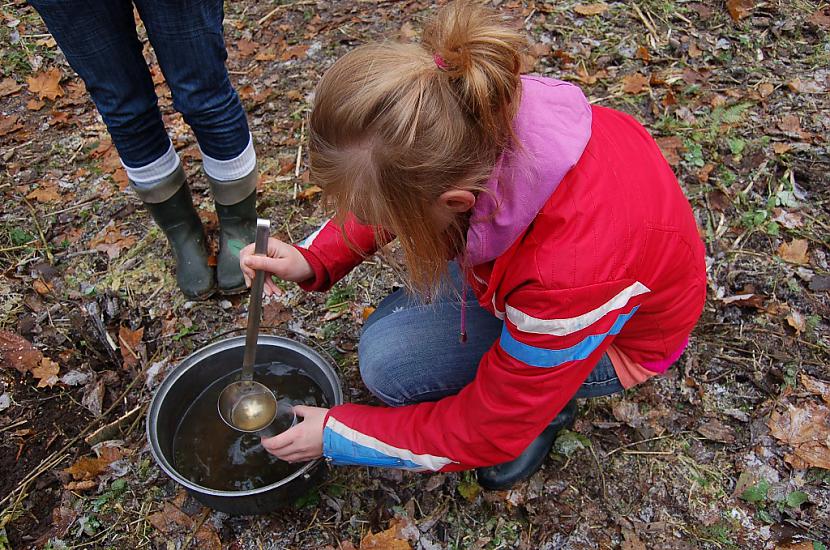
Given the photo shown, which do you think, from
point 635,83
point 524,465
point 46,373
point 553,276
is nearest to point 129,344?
point 46,373

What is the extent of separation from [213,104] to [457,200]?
3.74 feet

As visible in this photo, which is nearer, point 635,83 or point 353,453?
point 353,453

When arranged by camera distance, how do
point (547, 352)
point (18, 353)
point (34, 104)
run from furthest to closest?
point (34, 104) → point (18, 353) → point (547, 352)

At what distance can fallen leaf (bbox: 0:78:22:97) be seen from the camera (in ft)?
11.3

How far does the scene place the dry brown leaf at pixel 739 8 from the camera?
3.50m

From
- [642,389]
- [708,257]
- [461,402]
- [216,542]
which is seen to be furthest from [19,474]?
[708,257]

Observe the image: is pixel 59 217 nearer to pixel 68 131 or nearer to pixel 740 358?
pixel 68 131

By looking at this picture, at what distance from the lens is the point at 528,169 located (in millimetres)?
1134

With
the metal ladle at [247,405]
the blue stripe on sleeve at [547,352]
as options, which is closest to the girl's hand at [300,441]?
the metal ladle at [247,405]

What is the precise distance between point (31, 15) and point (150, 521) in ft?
11.6

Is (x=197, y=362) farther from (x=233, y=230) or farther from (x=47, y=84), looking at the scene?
(x=47, y=84)

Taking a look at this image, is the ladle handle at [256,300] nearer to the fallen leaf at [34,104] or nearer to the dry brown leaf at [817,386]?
the dry brown leaf at [817,386]

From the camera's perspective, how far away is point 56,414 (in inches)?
82.7

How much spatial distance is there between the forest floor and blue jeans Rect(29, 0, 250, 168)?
0.69m
